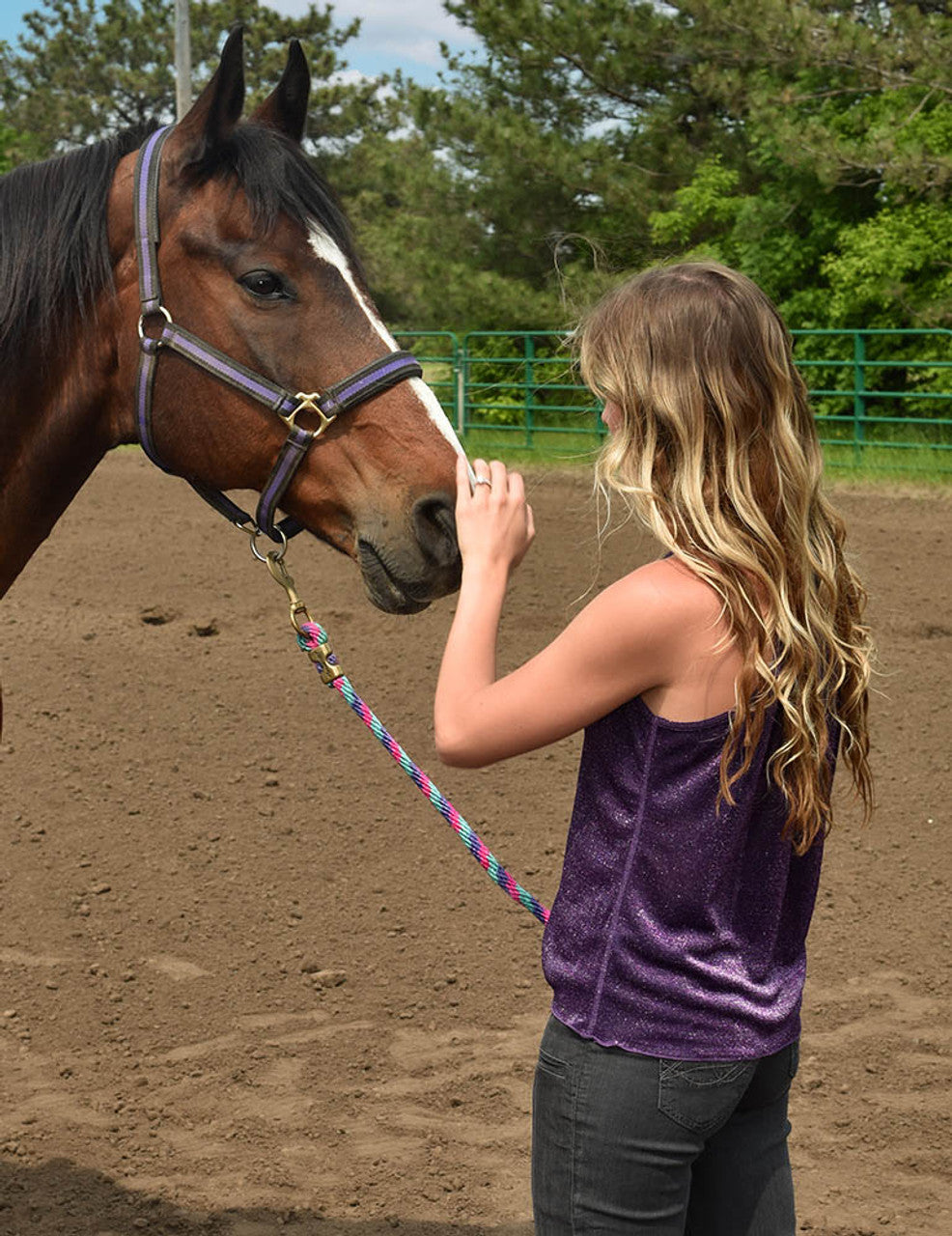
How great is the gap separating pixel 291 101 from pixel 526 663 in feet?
5.09

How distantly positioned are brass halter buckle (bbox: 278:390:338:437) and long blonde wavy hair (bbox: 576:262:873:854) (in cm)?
80

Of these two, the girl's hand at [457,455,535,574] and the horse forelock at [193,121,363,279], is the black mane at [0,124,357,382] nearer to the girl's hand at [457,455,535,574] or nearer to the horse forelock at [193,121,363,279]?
the horse forelock at [193,121,363,279]

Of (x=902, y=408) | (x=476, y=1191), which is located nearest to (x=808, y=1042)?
(x=476, y=1191)

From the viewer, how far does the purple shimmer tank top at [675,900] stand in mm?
1467

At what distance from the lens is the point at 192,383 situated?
7.46 ft

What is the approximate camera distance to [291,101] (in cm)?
254

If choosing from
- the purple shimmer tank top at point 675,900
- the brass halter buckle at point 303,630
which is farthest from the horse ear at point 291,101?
the purple shimmer tank top at point 675,900

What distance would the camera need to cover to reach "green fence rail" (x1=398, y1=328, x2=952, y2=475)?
12250mm

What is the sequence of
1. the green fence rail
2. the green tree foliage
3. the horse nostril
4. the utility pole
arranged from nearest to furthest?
the horse nostril < the green fence rail < the green tree foliage < the utility pole

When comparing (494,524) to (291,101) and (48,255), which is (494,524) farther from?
(291,101)

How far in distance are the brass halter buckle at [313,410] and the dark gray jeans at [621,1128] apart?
3.68 ft

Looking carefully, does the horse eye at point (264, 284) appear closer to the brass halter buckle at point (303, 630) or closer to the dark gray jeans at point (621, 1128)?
the brass halter buckle at point (303, 630)

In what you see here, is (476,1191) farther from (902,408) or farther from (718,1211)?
(902,408)

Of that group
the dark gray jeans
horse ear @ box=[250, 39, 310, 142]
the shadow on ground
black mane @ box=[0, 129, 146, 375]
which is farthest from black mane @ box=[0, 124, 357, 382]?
the shadow on ground
